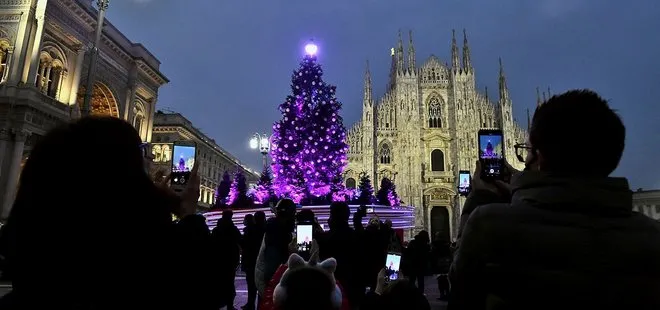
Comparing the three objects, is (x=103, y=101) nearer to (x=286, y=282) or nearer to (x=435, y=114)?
(x=286, y=282)

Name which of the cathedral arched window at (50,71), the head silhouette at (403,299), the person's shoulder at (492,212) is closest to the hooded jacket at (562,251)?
the person's shoulder at (492,212)

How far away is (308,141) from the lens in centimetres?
1612

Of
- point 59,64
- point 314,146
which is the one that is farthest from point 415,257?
point 59,64

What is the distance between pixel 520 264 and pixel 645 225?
430 millimetres

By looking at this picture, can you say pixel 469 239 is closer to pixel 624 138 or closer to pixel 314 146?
pixel 624 138

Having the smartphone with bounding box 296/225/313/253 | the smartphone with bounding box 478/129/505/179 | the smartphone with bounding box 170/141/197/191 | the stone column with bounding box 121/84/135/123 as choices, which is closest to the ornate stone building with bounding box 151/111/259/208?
the stone column with bounding box 121/84/135/123

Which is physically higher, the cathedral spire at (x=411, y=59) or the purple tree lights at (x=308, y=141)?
the cathedral spire at (x=411, y=59)

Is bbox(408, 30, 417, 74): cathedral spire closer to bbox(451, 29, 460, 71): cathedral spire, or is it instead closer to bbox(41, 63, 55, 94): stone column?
bbox(451, 29, 460, 71): cathedral spire

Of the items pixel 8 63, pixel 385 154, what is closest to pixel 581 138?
pixel 8 63

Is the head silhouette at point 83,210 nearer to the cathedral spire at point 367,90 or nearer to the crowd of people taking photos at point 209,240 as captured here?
the crowd of people taking photos at point 209,240

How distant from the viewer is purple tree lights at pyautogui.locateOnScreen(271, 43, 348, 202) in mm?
15867

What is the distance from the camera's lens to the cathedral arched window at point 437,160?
126ft

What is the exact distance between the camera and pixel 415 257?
30.3 feet

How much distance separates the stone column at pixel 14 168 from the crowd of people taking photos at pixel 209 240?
1958 centimetres
